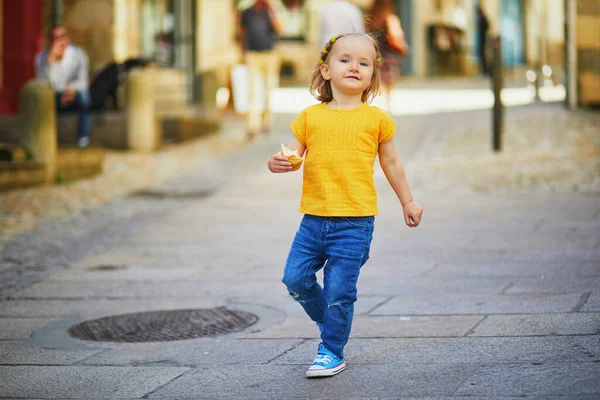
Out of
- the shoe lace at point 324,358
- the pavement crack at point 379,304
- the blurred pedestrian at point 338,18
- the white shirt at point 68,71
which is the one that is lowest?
the pavement crack at point 379,304

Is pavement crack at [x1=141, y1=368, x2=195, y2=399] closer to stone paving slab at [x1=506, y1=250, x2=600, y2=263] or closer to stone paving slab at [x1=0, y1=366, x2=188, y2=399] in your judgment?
stone paving slab at [x1=0, y1=366, x2=188, y2=399]

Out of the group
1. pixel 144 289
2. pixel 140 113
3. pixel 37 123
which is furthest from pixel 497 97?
pixel 144 289

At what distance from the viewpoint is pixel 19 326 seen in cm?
571

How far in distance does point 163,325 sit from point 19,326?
748 mm

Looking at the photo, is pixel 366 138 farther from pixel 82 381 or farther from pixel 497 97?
pixel 497 97

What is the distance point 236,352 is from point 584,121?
35.7 feet

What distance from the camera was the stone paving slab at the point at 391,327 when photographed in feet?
17.0

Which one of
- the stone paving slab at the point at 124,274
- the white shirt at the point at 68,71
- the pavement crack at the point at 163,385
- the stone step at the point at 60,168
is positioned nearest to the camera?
the pavement crack at the point at 163,385

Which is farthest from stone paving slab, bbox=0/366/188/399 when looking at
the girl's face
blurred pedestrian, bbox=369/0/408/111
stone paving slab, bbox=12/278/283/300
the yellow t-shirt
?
blurred pedestrian, bbox=369/0/408/111

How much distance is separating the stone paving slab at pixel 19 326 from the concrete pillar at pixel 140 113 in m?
9.61

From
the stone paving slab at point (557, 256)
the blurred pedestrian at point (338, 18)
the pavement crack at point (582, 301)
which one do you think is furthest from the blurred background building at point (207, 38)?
the pavement crack at point (582, 301)

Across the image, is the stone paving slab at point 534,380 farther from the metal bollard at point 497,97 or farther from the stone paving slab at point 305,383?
the metal bollard at point 497,97

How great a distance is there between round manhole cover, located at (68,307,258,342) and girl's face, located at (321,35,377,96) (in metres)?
1.57

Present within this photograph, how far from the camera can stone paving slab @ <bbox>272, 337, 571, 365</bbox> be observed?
4582mm
